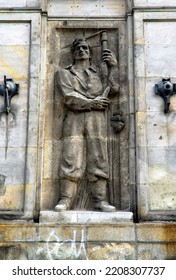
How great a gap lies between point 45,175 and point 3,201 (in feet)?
3.74

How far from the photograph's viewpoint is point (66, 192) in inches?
414

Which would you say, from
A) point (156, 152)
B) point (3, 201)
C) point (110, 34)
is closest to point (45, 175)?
point (3, 201)

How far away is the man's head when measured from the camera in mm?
11430

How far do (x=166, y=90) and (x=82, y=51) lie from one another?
2.30 meters

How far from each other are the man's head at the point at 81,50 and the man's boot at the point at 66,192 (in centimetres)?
316

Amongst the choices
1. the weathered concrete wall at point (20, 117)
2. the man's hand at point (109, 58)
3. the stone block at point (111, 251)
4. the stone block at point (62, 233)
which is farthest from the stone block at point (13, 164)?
the man's hand at point (109, 58)

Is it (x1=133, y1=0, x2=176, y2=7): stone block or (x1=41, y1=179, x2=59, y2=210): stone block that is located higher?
(x1=133, y1=0, x2=176, y2=7): stone block

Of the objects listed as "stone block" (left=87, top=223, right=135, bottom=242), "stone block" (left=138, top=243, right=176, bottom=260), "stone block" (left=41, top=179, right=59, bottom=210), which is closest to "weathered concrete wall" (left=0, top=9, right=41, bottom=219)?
"stone block" (left=41, top=179, right=59, bottom=210)

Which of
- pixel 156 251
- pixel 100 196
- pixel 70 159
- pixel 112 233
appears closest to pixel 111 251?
pixel 112 233

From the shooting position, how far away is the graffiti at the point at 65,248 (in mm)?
9680

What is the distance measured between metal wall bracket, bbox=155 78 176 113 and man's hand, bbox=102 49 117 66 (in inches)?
50.6

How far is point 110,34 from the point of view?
39.1ft

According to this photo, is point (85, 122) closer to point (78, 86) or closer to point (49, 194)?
point (78, 86)

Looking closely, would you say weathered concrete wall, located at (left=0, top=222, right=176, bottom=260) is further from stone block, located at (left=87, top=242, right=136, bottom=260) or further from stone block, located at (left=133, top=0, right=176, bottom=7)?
stone block, located at (left=133, top=0, right=176, bottom=7)
